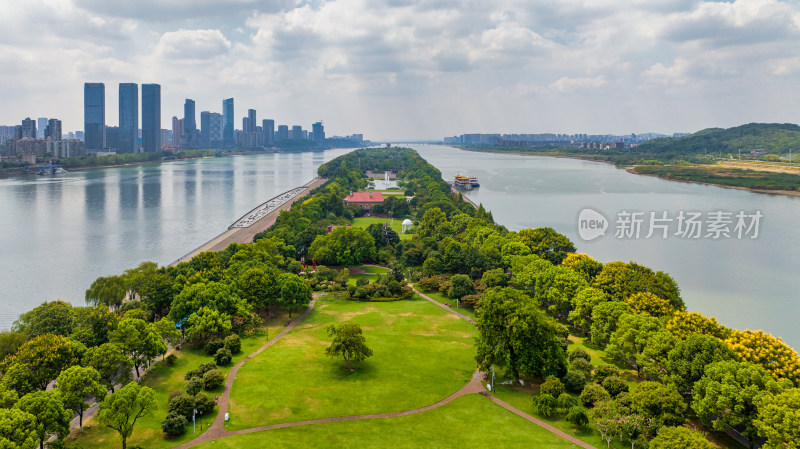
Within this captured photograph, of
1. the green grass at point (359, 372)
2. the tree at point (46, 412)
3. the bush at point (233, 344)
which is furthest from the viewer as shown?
the bush at point (233, 344)

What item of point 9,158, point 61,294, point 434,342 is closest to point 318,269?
point 434,342

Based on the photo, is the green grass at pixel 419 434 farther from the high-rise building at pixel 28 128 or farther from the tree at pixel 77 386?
the high-rise building at pixel 28 128

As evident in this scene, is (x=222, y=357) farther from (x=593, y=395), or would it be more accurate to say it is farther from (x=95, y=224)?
(x=95, y=224)

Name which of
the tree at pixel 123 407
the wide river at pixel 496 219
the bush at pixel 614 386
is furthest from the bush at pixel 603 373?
the tree at pixel 123 407

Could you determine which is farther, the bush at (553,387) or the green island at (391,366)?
the bush at (553,387)

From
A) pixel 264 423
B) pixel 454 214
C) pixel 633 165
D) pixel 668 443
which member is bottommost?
pixel 264 423

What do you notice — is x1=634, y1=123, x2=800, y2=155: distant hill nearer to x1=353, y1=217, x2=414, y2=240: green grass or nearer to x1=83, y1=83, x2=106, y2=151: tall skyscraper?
x1=353, y1=217, x2=414, y2=240: green grass

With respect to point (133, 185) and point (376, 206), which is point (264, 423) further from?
point (133, 185)

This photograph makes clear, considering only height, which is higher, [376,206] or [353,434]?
[376,206]
